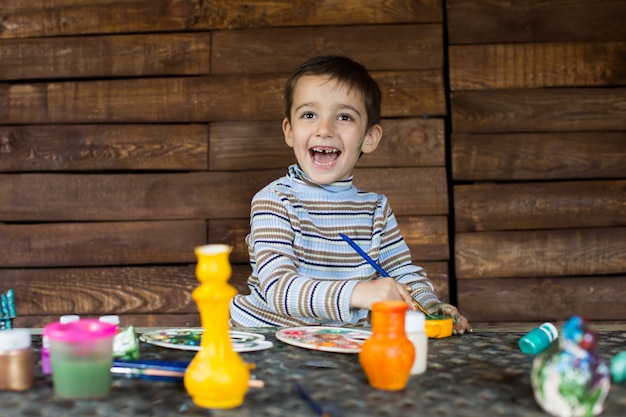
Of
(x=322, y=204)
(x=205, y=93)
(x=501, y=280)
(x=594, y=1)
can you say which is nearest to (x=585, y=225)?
(x=501, y=280)

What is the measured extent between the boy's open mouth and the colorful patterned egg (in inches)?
44.8

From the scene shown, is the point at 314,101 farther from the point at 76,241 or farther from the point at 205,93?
the point at 76,241

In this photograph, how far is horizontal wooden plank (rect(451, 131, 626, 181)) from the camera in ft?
8.46

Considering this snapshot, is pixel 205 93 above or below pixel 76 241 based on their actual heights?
above

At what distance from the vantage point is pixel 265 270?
5.09ft

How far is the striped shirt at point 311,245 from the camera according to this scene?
5.22 feet

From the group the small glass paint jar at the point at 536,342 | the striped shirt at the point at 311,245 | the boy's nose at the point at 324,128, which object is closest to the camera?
the small glass paint jar at the point at 536,342

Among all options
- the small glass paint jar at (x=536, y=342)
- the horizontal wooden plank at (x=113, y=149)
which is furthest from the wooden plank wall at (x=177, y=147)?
the small glass paint jar at (x=536, y=342)

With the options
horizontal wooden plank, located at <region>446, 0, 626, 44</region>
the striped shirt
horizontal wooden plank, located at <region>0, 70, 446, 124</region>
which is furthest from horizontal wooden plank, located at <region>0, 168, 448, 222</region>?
the striped shirt

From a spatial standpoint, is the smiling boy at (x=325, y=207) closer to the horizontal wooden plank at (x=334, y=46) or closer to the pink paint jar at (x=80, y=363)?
the horizontal wooden plank at (x=334, y=46)

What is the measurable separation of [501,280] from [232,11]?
1.40m

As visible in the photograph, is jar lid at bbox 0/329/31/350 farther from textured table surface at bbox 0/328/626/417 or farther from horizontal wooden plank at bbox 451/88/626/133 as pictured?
horizontal wooden plank at bbox 451/88/626/133

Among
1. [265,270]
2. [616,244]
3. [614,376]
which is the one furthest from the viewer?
[616,244]

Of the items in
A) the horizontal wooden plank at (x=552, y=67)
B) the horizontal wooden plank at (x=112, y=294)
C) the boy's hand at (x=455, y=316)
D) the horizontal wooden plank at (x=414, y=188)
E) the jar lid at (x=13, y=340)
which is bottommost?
the horizontal wooden plank at (x=112, y=294)
